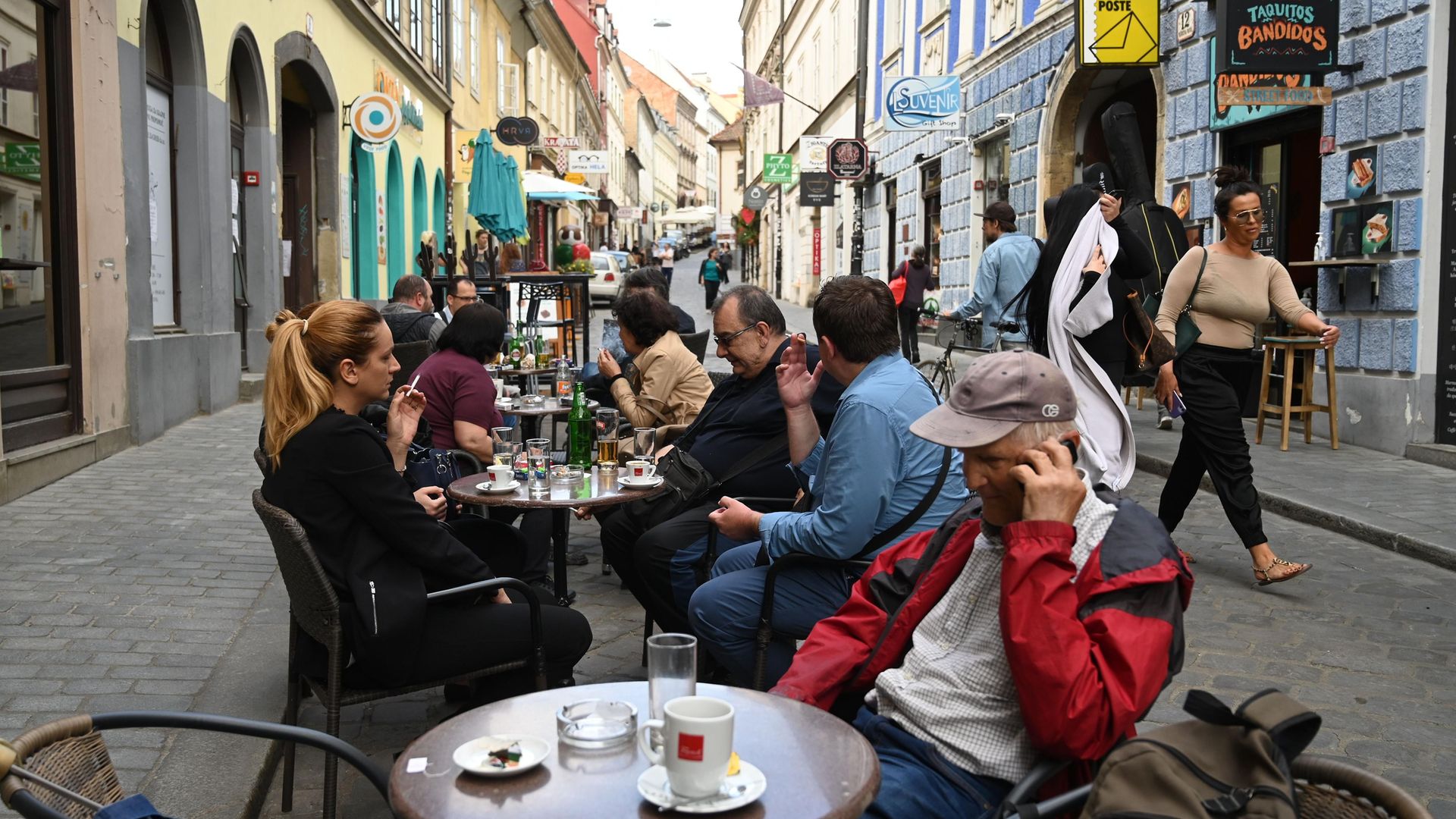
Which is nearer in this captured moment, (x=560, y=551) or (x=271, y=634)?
(x=271, y=634)

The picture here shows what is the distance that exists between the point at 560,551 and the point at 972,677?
3117 mm

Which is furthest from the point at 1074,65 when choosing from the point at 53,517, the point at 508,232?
the point at 53,517

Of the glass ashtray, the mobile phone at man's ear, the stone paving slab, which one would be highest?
the mobile phone at man's ear

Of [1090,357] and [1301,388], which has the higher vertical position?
[1090,357]

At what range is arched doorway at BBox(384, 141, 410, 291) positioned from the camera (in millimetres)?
21344

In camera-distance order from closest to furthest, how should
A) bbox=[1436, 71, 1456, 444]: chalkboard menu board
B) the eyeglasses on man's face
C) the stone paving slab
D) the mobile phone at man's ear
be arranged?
1. the mobile phone at man's ear
2. the eyeglasses on man's face
3. the stone paving slab
4. bbox=[1436, 71, 1456, 444]: chalkboard menu board

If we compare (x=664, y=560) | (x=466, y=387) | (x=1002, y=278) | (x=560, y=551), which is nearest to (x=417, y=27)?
(x=1002, y=278)

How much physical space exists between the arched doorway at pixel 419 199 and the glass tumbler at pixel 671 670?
848 inches

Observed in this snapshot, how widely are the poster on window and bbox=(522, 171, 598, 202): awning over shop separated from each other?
15733mm

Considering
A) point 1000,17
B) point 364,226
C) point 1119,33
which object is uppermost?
point 1000,17

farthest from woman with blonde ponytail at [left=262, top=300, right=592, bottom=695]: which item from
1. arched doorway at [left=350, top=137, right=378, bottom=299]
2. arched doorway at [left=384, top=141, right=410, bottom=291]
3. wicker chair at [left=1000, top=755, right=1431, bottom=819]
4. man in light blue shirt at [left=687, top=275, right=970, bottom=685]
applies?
arched doorway at [left=384, top=141, right=410, bottom=291]

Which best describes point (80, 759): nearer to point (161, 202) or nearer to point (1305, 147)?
point (161, 202)

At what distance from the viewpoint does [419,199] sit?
23609 mm

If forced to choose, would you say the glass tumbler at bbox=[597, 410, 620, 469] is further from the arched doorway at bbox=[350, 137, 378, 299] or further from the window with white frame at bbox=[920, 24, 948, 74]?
the window with white frame at bbox=[920, 24, 948, 74]
